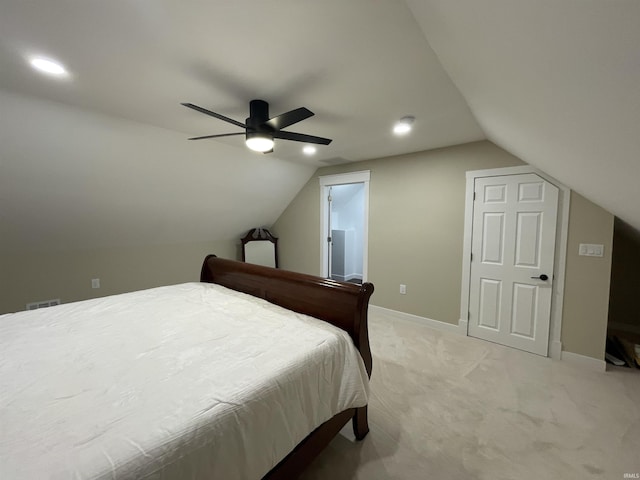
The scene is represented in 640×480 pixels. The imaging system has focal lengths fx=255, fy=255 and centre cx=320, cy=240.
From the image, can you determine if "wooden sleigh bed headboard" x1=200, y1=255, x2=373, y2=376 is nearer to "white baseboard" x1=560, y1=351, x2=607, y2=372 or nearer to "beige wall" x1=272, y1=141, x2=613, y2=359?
"beige wall" x1=272, y1=141, x2=613, y2=359

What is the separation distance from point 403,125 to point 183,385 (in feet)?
8.62

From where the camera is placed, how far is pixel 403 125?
248 centimetres

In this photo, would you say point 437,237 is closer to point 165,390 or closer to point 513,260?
point 513,260

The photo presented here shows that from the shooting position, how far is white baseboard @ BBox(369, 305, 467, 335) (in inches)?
130

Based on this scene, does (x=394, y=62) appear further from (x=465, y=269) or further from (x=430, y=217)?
(x=465, y=269)

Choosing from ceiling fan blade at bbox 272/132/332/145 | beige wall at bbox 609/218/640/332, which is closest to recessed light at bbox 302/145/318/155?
ceiling fan blade at bbox 272/132/332/145

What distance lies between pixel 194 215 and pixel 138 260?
109 centimetres

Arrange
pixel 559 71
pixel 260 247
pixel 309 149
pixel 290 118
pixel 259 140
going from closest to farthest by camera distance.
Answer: pixel 559 71, pixel 290 118, pixel 259 140, pixel 309 149, pixel 260 247

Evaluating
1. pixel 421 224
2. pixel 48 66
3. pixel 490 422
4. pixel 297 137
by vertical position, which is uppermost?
pixel 48 66

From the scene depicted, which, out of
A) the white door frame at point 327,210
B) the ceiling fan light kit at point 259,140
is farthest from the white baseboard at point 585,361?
the ceiling fan light kit at point 259,140

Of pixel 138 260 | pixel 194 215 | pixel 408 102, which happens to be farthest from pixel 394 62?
pixel 138 260

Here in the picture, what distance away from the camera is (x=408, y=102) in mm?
2076

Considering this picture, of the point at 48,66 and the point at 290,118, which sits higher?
the point at 48,66

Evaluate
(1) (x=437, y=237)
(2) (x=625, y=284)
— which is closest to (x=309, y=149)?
(1) (x=437, y=237)
